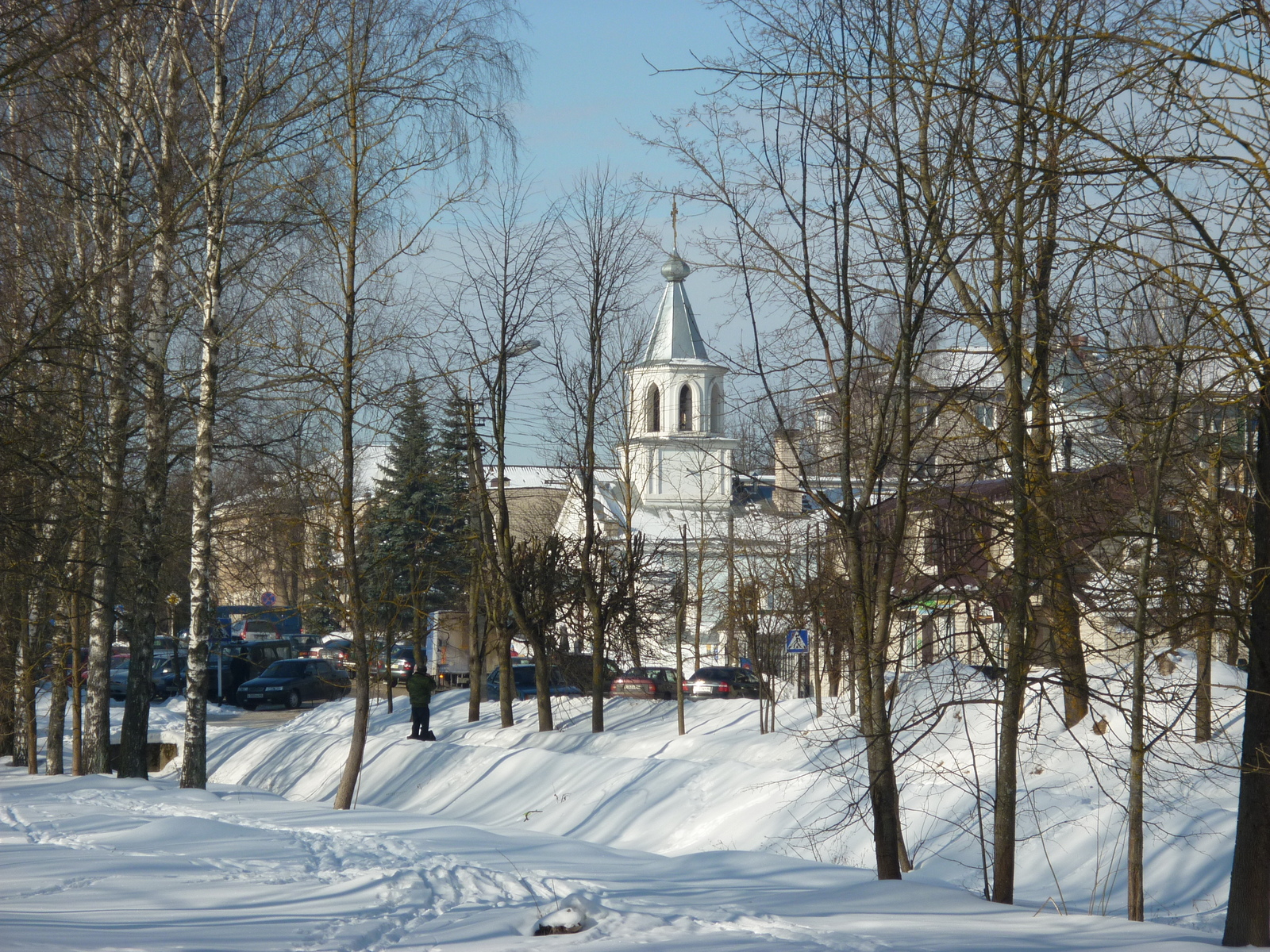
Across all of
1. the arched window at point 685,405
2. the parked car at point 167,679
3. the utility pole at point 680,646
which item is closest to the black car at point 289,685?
the parked car at point 167,679

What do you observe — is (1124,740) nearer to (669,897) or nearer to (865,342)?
(865,342)

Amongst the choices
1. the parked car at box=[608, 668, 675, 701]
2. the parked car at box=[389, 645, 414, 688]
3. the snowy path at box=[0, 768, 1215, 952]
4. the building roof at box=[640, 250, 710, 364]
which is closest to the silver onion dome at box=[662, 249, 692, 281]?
the building roof at box=[640, 250, 710, 364]

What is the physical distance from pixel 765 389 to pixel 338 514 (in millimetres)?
8898

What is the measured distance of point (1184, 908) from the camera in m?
12.0

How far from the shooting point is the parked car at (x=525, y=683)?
30281 mm

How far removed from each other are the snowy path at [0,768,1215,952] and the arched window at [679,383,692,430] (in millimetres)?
50721

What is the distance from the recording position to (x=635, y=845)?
52.3 ft

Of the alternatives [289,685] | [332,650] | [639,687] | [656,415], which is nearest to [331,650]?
[332,650]

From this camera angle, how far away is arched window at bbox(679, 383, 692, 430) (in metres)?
61.0

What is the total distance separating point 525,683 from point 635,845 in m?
18.3

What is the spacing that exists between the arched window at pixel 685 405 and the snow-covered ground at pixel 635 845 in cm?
3789

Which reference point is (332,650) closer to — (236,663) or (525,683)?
(236,663)

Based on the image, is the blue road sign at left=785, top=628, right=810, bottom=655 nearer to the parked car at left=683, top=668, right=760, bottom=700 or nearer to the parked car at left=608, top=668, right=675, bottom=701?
the parked car at left=608, top=668, right=675, bottom=701

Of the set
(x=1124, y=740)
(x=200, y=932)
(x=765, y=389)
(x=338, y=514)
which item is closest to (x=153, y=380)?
(x=338, y=514)
